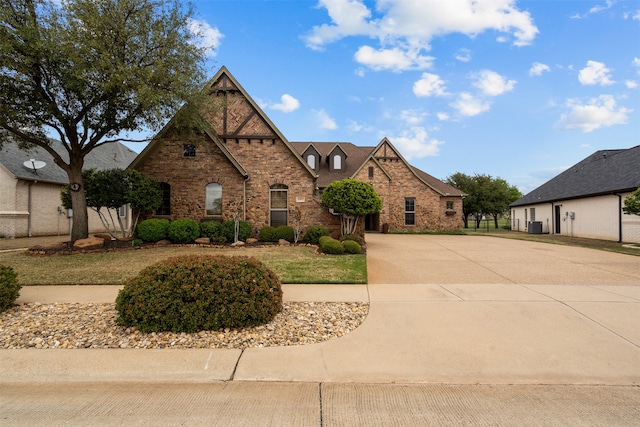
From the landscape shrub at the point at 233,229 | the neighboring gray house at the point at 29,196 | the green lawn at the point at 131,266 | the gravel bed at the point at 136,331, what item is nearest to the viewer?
the gravel bed at the point at 136,331

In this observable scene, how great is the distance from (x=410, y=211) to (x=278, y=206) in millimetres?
14070

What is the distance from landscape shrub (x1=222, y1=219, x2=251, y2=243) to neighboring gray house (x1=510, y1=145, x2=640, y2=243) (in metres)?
20.4

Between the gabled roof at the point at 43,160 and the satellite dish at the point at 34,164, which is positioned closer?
the gabled roof at the point at 43,160

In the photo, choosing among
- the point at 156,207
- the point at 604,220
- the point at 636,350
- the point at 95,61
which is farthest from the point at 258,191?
the point at 604,220

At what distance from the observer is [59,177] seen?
20828mm

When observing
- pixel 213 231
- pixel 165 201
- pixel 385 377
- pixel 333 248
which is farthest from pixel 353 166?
pixel 385 377

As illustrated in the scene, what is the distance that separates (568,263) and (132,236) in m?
17.3

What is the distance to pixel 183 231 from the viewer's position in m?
14.3

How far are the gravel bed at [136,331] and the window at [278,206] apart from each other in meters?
11.2

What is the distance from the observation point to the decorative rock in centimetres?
1246

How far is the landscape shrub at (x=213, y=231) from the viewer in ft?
48.5

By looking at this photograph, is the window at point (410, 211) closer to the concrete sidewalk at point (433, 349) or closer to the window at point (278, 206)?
the window at point (278, 206)

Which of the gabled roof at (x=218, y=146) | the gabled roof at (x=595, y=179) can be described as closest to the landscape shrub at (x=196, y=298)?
the gabled roof at (x=218, y=146)

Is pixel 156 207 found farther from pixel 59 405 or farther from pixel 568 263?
pixel 568 263
